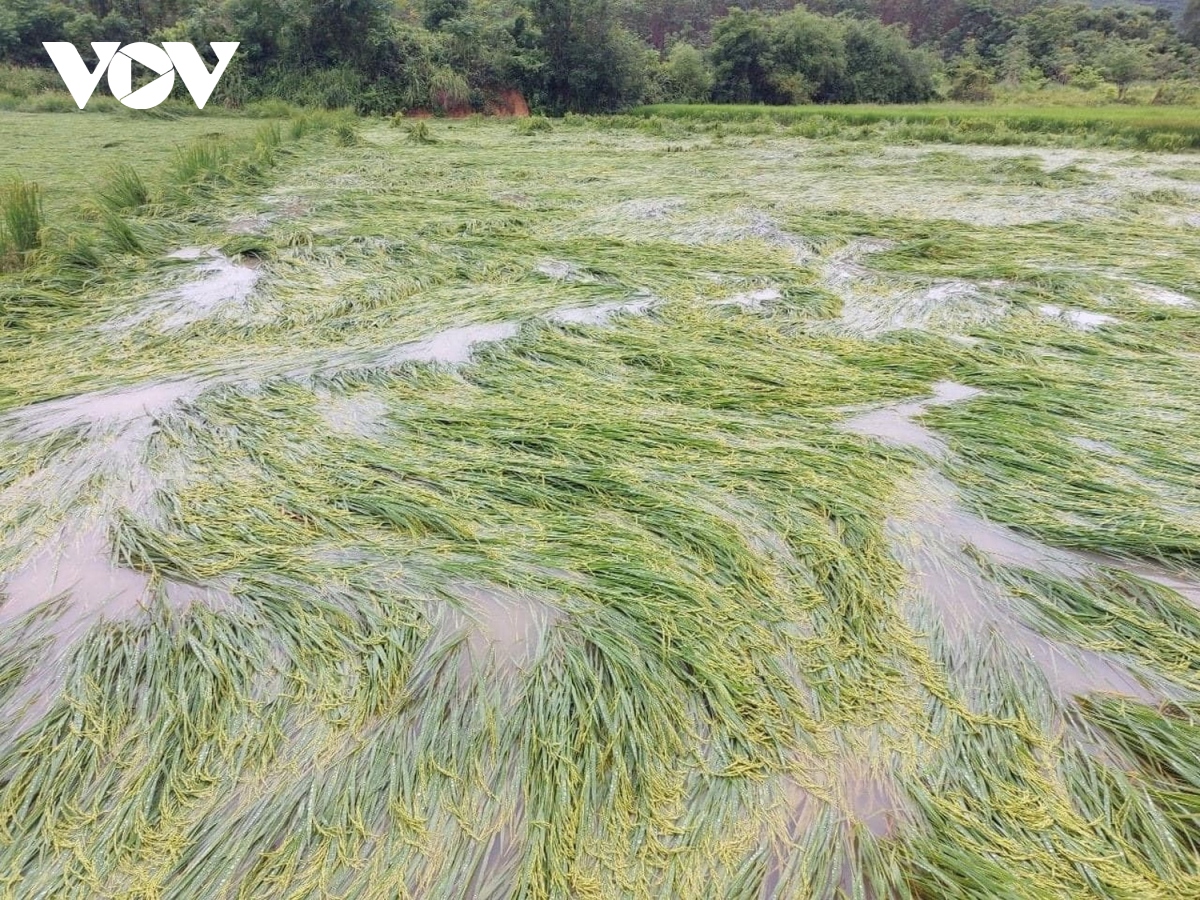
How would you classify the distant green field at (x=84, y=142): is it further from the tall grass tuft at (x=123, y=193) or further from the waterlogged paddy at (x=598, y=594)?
the waterlogged paddy at (x=598, y=594)

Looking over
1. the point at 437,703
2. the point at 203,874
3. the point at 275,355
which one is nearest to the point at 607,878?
the point at 437,703

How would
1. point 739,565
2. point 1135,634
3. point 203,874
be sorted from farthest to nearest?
point 739,565
point 1135,634
point 203,874

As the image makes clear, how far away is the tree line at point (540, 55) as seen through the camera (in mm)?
17875

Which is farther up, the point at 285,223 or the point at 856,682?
the point at 285,223

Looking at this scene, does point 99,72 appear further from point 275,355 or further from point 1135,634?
point 1135,634

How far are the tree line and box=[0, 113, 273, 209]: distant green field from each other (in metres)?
4.44

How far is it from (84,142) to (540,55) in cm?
1348

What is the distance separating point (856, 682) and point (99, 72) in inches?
909

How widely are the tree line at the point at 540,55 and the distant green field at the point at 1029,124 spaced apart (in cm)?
Result: 634

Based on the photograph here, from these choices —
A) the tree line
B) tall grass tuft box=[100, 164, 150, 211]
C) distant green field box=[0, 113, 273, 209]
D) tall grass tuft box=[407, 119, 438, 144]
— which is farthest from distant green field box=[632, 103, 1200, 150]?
tall grass tuft box=[100, 164, 150, 211]

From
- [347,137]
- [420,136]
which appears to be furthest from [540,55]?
[347,137]

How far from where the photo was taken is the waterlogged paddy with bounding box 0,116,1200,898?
55.7 inches

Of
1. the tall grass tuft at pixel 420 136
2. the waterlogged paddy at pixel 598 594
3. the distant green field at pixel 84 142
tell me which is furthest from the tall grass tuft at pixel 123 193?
the tall grass tuft at pixel 420 136

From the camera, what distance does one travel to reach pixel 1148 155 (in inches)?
403
